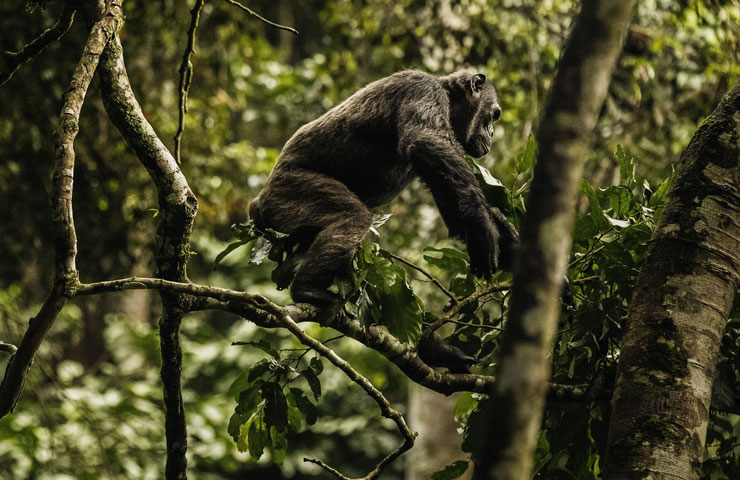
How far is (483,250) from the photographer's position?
9.98 feet

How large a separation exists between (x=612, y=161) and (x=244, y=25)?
4.11 metres

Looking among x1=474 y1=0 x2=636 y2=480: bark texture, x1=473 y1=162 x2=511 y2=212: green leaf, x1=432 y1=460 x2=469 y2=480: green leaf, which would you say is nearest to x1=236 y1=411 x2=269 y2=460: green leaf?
x1=432 y1=460 x2=469 y2=480: green leaf

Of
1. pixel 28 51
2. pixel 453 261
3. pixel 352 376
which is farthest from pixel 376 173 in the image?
pixel 28 51

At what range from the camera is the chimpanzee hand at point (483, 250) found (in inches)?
119

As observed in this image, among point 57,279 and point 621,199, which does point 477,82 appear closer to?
point 621,199

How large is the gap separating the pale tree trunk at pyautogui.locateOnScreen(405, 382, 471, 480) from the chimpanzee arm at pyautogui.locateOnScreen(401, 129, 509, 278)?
3.96 m

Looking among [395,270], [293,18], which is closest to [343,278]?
[395,270]

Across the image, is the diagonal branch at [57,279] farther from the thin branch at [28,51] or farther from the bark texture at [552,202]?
the bark texture at [552,202]

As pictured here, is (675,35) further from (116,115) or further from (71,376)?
(71,376)

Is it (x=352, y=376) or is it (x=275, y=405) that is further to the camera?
(x=275, y=405)

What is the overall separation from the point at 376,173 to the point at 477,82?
0.99m

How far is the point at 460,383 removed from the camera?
264 cm

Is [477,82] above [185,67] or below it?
above

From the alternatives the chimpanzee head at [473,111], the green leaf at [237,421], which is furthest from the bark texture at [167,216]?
the chimpanzee head at [473,111]
